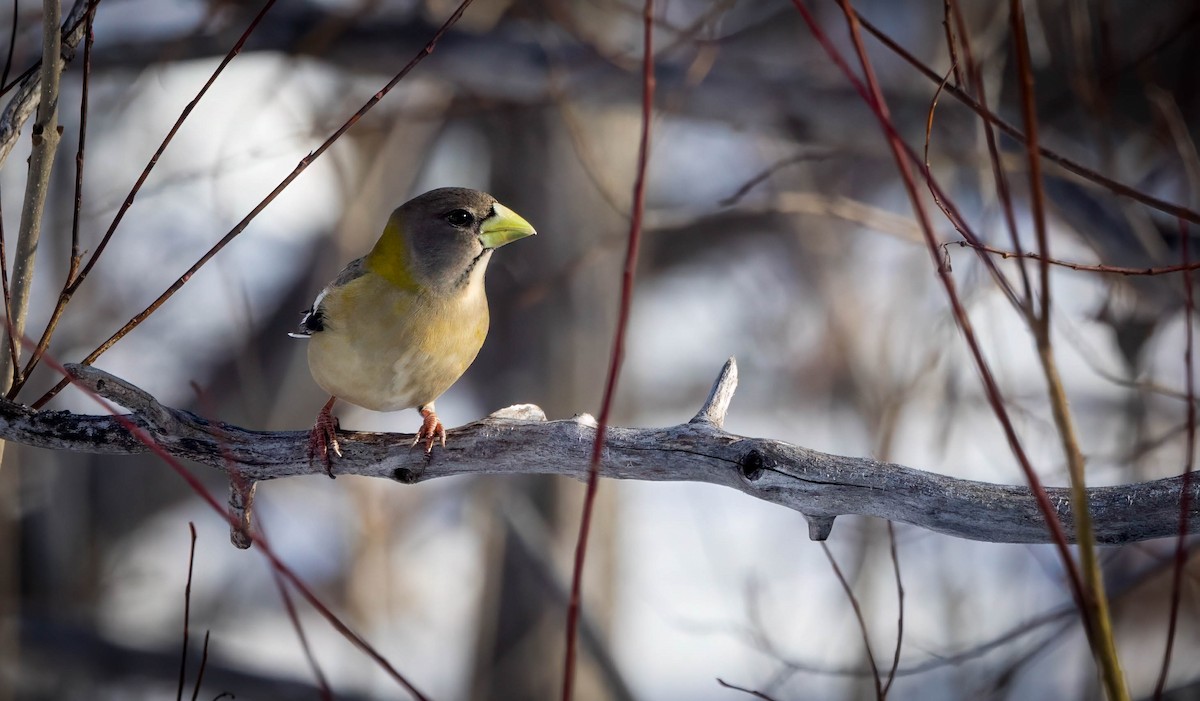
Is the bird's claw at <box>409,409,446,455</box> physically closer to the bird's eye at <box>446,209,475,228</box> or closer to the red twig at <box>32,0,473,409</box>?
the bird's eye at <box>446,209,475,228</box>

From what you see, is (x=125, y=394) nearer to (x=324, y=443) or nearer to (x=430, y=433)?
(x=324, y=443)

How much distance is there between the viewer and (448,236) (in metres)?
3.57

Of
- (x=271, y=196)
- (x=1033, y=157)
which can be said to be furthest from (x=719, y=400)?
(x=1033, y=157)

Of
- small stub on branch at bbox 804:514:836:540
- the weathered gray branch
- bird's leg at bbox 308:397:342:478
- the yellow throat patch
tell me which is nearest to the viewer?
the weathered gray branch

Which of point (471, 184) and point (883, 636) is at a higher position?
point (471, 184)

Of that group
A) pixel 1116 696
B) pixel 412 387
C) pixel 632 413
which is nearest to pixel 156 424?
pixel 412 387

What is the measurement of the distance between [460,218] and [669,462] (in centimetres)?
129

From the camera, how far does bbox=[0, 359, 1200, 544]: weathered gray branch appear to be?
243 cm

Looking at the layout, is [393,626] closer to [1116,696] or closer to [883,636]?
[883,636]

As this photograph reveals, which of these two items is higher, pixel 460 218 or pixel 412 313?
pixel 460 218

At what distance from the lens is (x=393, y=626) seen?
9.05m

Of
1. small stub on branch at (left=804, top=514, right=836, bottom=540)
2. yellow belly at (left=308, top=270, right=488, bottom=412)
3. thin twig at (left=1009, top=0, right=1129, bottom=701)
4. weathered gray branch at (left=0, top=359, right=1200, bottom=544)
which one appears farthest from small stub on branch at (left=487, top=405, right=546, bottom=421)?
thin twig at (left=1009, top=0, right=1129, bottom=701)

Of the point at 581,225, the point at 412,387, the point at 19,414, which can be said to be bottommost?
the point at 19,414

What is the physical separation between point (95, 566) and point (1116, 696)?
882 cm
